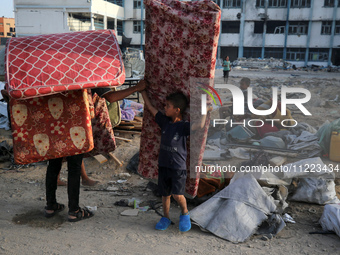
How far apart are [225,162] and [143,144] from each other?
2211 mm

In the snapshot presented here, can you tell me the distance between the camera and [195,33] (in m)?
2.91

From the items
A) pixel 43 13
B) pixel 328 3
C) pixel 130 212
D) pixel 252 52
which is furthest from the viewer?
pixel 252 52

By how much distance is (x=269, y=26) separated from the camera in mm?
31062

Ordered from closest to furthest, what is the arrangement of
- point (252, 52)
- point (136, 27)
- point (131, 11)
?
point (252, 52), point (131, 11), point (136, 27)

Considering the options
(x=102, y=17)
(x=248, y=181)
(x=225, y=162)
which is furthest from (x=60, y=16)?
(x=248, y=181)

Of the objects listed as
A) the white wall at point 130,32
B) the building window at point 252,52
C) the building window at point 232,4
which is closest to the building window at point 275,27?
the building window at point 252,52

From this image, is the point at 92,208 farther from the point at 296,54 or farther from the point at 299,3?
the point at 296,54

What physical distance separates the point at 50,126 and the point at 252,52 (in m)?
31.0

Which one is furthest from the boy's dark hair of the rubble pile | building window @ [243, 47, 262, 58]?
Answer: building window @ [243, 47, 262, 58]

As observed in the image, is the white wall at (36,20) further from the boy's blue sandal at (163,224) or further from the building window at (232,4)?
the boy's blue sandal at (163,224)

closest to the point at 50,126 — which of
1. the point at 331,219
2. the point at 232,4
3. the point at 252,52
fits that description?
the point at 331,219

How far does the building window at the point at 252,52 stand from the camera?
31.7m

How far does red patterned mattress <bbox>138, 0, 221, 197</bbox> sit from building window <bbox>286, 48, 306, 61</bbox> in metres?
30.8

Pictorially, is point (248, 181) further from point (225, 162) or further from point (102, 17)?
point (102, 17)
